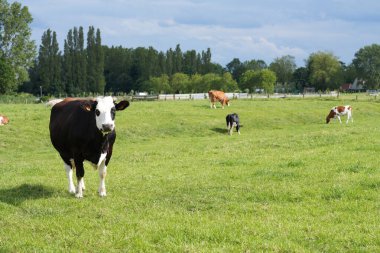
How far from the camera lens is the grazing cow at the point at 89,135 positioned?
10.1m

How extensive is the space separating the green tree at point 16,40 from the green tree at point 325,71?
8843 cm

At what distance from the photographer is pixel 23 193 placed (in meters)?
11.2

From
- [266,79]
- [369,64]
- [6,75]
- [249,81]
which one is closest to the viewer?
[6,75]

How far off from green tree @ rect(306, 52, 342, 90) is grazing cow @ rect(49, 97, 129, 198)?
13236 cm

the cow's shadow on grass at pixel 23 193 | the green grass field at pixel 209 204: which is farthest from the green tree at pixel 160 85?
the cow's shadow on grass at pixel 23 193

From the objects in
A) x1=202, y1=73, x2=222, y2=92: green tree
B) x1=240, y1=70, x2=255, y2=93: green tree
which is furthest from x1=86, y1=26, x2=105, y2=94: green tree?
x1=240, y1=70, x2=255, y2=93: green tree

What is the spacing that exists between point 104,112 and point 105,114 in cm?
7

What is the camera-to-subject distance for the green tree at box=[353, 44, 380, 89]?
464 feet

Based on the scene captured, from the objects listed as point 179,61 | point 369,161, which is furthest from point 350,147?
point 179,61

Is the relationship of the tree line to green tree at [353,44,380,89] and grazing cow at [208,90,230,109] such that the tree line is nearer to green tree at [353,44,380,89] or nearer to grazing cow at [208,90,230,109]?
green tree at [353,44,380,89]

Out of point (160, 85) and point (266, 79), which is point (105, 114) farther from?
point (160, 85)

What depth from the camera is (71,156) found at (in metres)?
11.2

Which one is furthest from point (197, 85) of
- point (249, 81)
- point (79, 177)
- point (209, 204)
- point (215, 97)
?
point (209, 204)

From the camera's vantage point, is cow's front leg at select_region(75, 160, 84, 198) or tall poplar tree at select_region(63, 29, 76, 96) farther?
tall poplar tree at select_region(63, 29, 76, 96)
